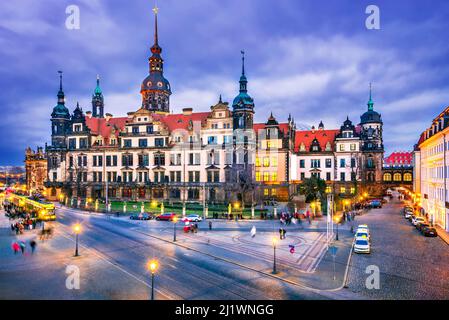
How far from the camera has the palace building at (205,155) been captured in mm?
65312

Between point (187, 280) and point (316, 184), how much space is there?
1468 inches

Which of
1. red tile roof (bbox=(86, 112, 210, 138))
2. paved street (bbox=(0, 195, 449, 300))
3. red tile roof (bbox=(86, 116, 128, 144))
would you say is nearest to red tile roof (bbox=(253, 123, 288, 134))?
red tile roof (bbox=(86, 112, 210, 138))

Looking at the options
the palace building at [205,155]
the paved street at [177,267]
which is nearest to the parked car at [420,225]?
the paved street at [177,267]

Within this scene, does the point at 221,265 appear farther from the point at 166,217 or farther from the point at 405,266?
the point at 166,217

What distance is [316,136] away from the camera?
78.8 m

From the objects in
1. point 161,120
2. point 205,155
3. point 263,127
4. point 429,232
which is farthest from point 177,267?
point 161,120

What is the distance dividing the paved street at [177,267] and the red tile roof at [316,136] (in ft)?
136

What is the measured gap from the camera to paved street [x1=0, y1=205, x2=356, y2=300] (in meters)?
19.6

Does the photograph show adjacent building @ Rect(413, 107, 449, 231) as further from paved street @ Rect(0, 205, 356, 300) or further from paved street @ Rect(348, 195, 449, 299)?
paved street @ Rect(0, 205, 356, 300)

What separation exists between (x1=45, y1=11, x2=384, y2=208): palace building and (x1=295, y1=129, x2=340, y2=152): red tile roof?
226mm

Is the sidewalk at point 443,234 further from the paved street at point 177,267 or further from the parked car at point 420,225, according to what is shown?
the paved street at point 177,267

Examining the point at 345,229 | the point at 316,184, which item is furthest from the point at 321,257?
the point at 316,184
